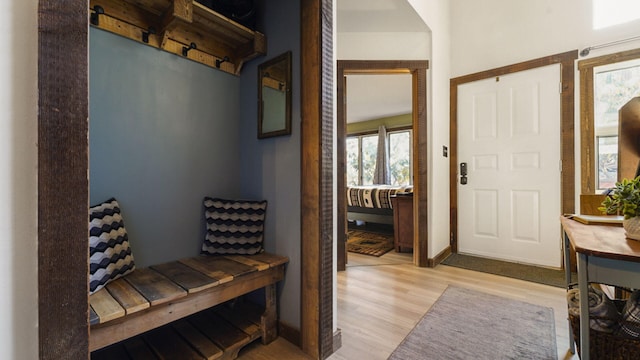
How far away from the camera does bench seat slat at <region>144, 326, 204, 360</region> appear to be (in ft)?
4.38

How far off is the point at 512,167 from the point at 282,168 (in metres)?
2.56

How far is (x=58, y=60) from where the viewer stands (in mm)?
518

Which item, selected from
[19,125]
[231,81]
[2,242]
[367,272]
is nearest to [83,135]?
[19,125]

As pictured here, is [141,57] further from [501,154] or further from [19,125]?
[501,154]

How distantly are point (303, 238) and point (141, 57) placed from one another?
1.36 metres

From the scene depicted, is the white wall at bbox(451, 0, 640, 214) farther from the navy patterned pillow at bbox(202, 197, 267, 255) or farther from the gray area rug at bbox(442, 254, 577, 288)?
the navy patterned pillow at bbox(202, 197, 267, 255)

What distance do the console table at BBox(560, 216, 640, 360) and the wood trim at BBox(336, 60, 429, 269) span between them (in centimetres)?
170

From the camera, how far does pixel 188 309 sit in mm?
1229

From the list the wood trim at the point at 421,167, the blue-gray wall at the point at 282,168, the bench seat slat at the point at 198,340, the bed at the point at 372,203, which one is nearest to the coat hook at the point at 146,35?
the blue-gray wall at the point at 282,168

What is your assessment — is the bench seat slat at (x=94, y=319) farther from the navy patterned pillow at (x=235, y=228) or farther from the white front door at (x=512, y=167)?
the white front door at (x=512, y=167)

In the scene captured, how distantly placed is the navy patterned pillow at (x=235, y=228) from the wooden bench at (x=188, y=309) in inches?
2.3

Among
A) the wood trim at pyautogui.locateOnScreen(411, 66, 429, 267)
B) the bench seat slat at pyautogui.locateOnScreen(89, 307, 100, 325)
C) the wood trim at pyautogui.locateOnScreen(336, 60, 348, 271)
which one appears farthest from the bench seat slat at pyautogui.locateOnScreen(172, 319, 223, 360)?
the wood trim at pyautogui.locateOnScreen(411, 66, 429, 267)

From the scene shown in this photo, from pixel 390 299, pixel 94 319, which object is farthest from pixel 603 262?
pixel 94 319

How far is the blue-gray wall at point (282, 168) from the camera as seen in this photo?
1.54 metres
